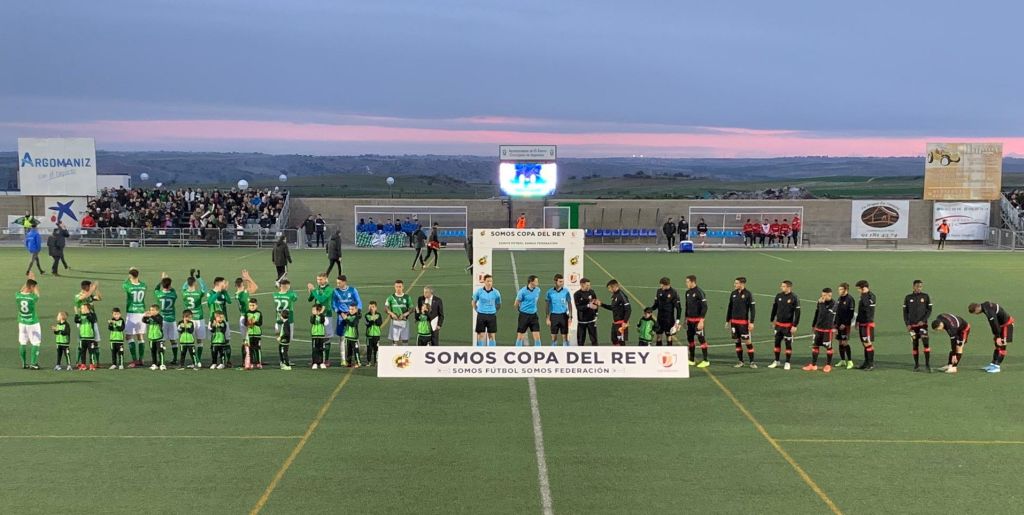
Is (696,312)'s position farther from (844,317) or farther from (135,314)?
(135,314)

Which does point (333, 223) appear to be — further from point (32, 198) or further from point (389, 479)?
point (389, 479)

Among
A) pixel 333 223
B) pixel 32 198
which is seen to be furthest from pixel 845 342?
pixel 32 198

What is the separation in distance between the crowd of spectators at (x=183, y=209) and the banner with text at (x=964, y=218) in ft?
128

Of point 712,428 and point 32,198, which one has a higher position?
point 32,198

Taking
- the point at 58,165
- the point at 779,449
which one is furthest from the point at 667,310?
the point at 58,165

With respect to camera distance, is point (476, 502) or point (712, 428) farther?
point (712, 428)

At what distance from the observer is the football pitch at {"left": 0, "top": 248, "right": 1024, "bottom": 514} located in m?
9.50

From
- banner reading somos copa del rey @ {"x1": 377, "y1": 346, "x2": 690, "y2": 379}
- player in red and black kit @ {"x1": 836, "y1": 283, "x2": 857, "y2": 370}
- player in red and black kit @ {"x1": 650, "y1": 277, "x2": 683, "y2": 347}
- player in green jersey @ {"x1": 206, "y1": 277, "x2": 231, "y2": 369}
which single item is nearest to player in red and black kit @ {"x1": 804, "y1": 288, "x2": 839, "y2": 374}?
player in red and black kit @ {"x1": 836, "y1": 283, "x2": 857, "y2": 370}

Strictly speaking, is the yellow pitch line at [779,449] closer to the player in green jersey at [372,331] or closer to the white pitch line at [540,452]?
the white pitch line at [540,452]

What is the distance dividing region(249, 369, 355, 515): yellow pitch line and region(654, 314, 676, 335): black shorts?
19.5 ft

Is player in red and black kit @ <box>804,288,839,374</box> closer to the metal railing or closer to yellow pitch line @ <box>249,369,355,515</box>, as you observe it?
yellow pitch line @ <box>249,369,355,515</box>

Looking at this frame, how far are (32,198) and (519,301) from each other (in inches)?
1708

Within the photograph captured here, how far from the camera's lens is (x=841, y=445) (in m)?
11.5

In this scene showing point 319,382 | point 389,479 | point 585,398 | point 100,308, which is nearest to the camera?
point 389,479
